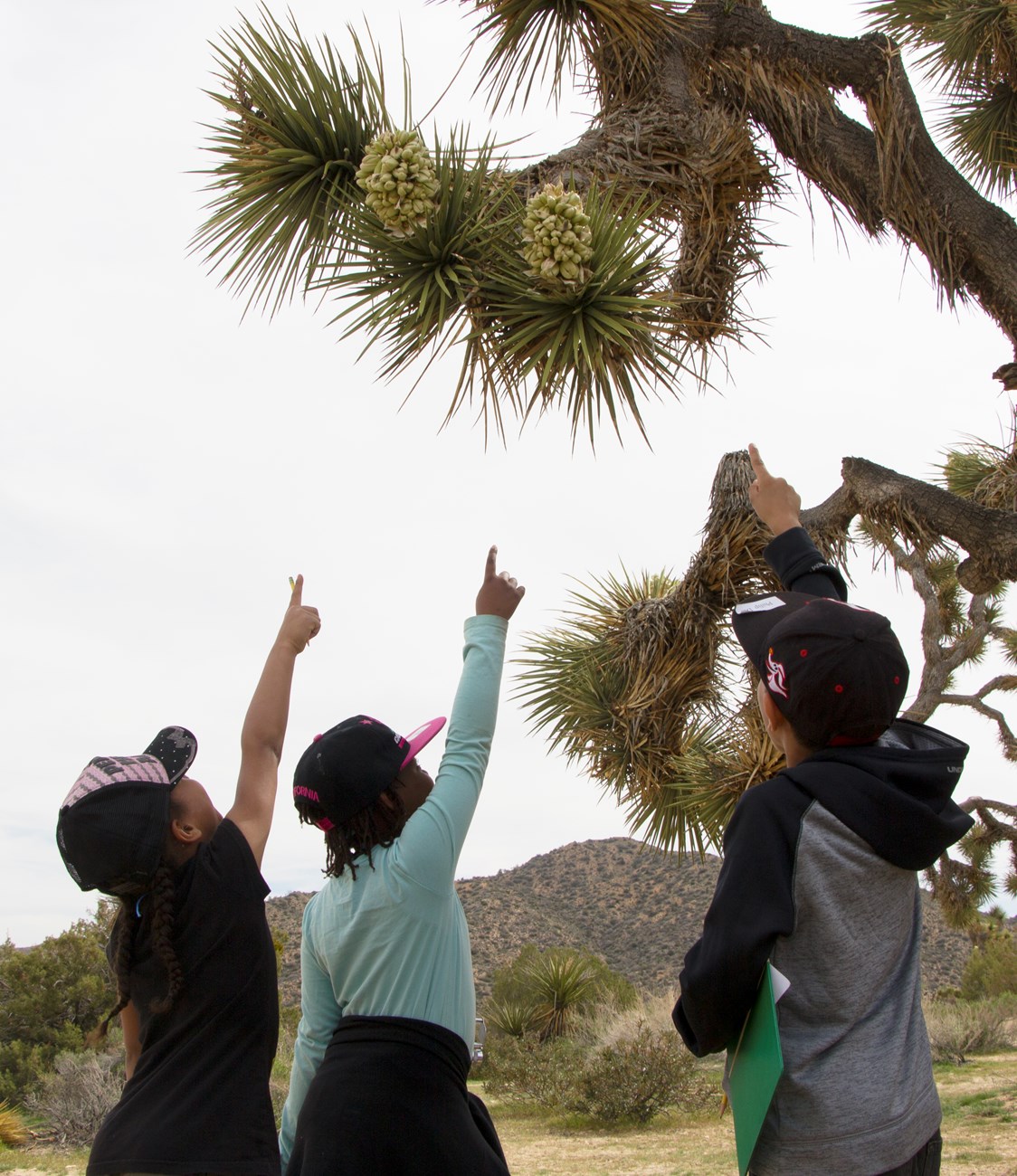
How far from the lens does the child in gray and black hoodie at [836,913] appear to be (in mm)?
1541

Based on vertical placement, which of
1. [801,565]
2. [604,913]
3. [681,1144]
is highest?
[604,913]

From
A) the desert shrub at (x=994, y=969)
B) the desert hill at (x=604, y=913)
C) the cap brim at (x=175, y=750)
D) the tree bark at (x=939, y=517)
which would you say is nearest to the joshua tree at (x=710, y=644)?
the tree bark at (x=939, y=517)

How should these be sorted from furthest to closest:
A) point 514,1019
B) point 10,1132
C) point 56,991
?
point 514,1019
point 56,991
point 10,1132

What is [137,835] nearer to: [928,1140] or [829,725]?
[829,725]

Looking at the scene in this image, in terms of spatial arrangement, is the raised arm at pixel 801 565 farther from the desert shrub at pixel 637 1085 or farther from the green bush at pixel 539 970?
the green bush at pixel 539 970

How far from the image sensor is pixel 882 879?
166 centimetres

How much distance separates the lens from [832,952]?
63.0 inches

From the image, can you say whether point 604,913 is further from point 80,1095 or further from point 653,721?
point 653,721

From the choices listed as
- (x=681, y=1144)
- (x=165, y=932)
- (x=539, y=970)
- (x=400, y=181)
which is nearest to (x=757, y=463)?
(x=165, y=932)

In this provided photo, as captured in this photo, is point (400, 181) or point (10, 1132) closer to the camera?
point (400, 181)

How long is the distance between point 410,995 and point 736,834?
671 mm

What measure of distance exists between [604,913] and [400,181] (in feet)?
94.8

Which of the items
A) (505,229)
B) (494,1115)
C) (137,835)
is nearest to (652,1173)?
(494,1115)

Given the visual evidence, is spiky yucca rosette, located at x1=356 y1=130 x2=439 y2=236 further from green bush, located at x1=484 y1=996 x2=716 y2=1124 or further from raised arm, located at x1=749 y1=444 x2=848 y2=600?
green bush, located at x1=484 y1=996 x2=716 y2=1124
